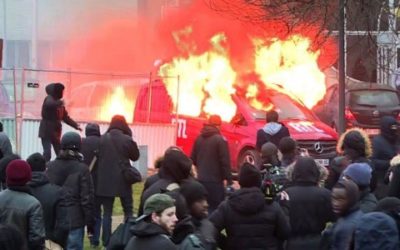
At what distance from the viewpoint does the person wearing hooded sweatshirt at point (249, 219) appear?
7.50 meters

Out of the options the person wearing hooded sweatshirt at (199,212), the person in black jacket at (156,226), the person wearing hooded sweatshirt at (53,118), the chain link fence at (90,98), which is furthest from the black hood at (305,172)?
the chain link fence at (90,98)

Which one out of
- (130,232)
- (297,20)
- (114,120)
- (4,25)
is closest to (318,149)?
(297,20)

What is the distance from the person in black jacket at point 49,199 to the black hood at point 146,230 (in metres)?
Result: 2.55

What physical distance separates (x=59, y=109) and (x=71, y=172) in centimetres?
584

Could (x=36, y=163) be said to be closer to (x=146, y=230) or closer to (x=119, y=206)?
(x=146, y=230)

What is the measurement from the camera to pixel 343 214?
23.6ft

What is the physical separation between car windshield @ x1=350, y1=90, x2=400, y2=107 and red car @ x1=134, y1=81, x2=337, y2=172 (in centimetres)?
567

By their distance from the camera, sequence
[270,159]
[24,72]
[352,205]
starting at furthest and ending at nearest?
1. [24,72]
2. [270,159]
3. [352,205]

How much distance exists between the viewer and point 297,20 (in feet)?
56.8

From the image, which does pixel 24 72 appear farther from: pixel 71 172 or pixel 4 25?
pixel 4 25

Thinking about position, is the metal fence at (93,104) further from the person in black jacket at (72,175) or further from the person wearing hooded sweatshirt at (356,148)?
the person wearing hooded sweatshirt at (356,148)

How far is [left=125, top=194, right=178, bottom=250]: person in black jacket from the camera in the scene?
20.0 feet

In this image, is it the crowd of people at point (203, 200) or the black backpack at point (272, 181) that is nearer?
the crowd of people at point (203, 200)

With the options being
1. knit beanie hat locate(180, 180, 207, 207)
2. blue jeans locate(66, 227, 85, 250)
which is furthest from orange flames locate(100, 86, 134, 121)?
knit beanie hat locate(180, 180, 207, 207)
